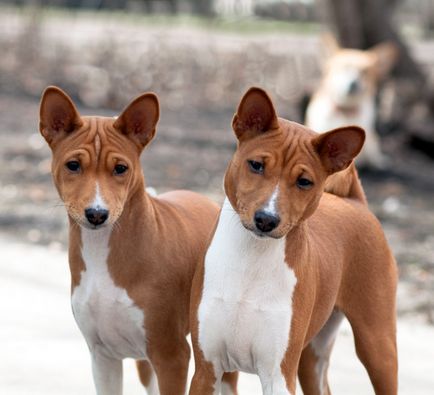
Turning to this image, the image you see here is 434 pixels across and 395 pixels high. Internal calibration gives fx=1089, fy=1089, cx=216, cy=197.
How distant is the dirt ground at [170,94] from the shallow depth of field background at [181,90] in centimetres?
2

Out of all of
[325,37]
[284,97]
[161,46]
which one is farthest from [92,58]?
[325,37]

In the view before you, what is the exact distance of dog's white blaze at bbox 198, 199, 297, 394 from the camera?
4.28m

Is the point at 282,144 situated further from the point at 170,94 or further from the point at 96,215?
the point at 170,94

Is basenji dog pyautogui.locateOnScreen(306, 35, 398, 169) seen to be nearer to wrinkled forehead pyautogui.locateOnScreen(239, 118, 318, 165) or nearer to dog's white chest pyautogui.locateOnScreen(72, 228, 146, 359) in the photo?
dog's white chest pyautogui.locateOnScreen(72, 228, 146, 359)

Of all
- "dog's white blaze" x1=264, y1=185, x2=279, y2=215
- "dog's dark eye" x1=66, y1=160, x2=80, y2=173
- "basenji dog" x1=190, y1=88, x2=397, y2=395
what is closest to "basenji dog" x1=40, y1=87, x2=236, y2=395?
"dog's dark eye" x1=66, y1=160, x2=80, y2=173

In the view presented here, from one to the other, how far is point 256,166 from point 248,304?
55cm

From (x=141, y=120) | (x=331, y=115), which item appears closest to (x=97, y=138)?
(x=141, y=120)

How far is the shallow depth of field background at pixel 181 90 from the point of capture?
33.6ft

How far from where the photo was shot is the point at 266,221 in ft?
13.3

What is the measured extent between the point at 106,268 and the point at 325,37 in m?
8.18

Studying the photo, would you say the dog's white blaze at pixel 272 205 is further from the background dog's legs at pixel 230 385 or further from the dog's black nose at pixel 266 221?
the background dog's legs at pixel 230 385

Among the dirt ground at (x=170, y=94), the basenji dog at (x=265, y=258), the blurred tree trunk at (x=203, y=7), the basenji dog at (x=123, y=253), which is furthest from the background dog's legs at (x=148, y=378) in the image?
the blurred tree trunk at (x=203, y=7)

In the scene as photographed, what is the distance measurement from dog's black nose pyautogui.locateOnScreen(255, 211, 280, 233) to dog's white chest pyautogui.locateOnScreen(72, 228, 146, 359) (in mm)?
785

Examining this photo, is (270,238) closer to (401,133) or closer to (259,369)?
(259,369)
